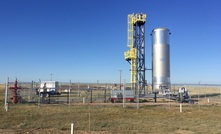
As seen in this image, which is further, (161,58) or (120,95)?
(161,58)

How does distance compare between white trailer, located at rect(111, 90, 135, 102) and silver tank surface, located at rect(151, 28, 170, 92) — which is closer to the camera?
white trailer, located at rect(111, 90, 135, 102)

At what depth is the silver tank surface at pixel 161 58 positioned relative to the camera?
31.8 metres

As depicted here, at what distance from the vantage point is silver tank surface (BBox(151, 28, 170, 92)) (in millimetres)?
31828

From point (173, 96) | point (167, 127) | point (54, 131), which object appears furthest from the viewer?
point (173, 96)

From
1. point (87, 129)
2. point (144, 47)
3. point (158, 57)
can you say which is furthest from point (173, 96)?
point (87, 129)

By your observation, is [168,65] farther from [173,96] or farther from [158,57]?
[173,96]

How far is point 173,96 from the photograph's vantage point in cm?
3203

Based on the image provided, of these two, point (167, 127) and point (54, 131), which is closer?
point (54, 131)

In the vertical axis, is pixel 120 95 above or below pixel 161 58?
below

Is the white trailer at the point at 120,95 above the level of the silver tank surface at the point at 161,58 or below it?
below

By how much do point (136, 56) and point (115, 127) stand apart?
68.0 ft

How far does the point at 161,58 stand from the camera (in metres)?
32.0

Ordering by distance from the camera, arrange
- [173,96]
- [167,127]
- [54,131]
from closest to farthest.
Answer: [54,131] → [167,127] → [173,96]

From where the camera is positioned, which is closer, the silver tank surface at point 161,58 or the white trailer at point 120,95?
the white trailer at point 120,95
